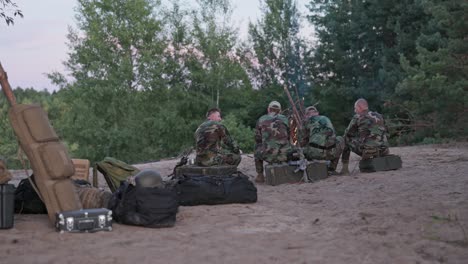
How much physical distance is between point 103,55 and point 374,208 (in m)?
33.0

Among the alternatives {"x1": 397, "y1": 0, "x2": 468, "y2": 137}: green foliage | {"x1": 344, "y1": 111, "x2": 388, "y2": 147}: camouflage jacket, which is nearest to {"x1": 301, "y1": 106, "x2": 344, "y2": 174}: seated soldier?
{"x1": 344, "y1": 111, "x2": 388, "y2": 147}: camouflage jacket

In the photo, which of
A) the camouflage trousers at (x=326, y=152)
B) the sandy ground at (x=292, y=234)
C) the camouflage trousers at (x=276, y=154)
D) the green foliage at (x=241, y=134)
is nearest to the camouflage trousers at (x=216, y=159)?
the camouflage trousers at (x=276, y=154)

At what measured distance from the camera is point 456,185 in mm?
9086

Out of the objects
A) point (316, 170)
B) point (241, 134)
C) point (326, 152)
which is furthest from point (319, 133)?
point (241, 134)

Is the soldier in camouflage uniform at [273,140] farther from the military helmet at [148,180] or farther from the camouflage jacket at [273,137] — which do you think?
the military helmet at [148,180]

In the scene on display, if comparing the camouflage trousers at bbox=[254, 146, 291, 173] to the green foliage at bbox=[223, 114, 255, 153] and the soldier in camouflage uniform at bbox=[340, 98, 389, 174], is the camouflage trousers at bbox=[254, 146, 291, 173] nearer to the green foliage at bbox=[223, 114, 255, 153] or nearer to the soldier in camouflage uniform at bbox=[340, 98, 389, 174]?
the soldier in camouflage uniform at bbox=[340, 98, 389, 174]

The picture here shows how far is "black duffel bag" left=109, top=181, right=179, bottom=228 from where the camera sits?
6.77 meters

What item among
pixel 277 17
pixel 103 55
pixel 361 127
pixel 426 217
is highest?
pixel 277 17

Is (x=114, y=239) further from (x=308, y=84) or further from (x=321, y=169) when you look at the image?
(x=308, y=84)

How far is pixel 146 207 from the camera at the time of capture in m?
6.79

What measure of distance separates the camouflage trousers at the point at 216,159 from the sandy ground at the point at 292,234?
192cm

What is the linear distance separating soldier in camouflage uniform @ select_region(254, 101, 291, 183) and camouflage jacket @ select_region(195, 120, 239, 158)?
68cm

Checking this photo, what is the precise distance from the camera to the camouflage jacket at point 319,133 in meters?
11.8

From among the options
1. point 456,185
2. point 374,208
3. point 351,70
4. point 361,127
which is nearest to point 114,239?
point 374,208
